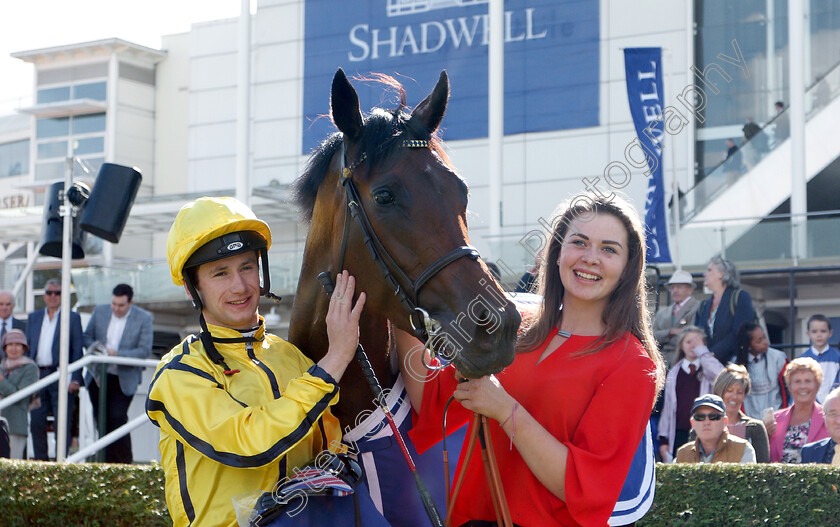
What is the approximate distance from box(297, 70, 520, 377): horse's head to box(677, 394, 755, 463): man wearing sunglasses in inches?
132

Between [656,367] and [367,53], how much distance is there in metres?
16.6

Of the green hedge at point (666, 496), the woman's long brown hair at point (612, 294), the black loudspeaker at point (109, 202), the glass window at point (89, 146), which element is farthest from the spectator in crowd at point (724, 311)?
the glass window at point (89, 146)

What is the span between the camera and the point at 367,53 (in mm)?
18000

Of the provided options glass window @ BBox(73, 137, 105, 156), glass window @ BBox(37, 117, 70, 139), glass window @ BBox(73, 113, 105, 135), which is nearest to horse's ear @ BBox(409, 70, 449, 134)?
glass window @ BBox(73, 137, 105, 156)

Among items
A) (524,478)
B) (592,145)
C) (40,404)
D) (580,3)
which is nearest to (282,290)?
(40,404)

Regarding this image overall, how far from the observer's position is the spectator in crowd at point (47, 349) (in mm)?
6758

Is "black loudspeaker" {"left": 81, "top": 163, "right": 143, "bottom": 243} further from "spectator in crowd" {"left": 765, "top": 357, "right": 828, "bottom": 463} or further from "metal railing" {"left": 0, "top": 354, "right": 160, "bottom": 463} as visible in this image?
"spectator in crowd" {"left": 765, "top": 357, "right": 828, "bottom": 463}

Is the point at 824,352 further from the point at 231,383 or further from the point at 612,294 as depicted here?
the point at 231,383

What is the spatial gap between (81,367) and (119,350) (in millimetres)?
450

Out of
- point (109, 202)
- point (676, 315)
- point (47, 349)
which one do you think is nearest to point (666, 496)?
point (676, 315)

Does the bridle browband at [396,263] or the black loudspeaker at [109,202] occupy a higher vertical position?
the black loudspeaker at [109,202]

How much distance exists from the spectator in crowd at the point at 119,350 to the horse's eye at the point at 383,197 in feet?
16.3

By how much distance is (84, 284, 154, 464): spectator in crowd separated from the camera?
646cm

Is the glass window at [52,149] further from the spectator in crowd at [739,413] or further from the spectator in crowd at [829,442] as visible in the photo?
the spectator in crowd at [829,442]
